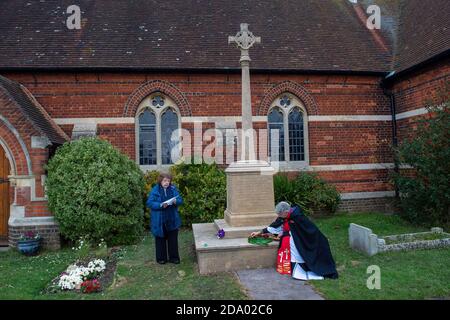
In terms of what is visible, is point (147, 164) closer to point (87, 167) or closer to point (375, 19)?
point (87, 167)

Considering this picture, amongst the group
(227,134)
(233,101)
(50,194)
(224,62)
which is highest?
(224,62)

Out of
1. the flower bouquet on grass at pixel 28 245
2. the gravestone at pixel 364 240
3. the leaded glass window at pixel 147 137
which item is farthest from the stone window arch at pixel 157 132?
the gravestone at pixel 364 240

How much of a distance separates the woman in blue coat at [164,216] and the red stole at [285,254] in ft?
6.68

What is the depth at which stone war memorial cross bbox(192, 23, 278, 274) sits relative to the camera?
6516 millimetres

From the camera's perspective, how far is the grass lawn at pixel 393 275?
5.15 m

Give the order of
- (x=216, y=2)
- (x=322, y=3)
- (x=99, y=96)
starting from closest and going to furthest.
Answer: (x=99, y=96), (x=216, y=2), (x=322, y=3)

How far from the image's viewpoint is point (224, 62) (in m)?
12.4

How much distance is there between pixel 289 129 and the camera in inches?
518

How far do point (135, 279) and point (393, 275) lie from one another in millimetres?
4320

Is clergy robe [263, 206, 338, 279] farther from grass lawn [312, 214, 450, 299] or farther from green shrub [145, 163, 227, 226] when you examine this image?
green shrub [145, 163, 227, 226]

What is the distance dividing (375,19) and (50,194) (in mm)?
14151

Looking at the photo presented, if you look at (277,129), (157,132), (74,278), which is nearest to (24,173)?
(157,132)

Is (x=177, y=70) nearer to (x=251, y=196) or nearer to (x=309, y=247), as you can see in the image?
(x=251, y=196)

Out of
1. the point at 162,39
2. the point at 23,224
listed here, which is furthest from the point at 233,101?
the point at 23,224
